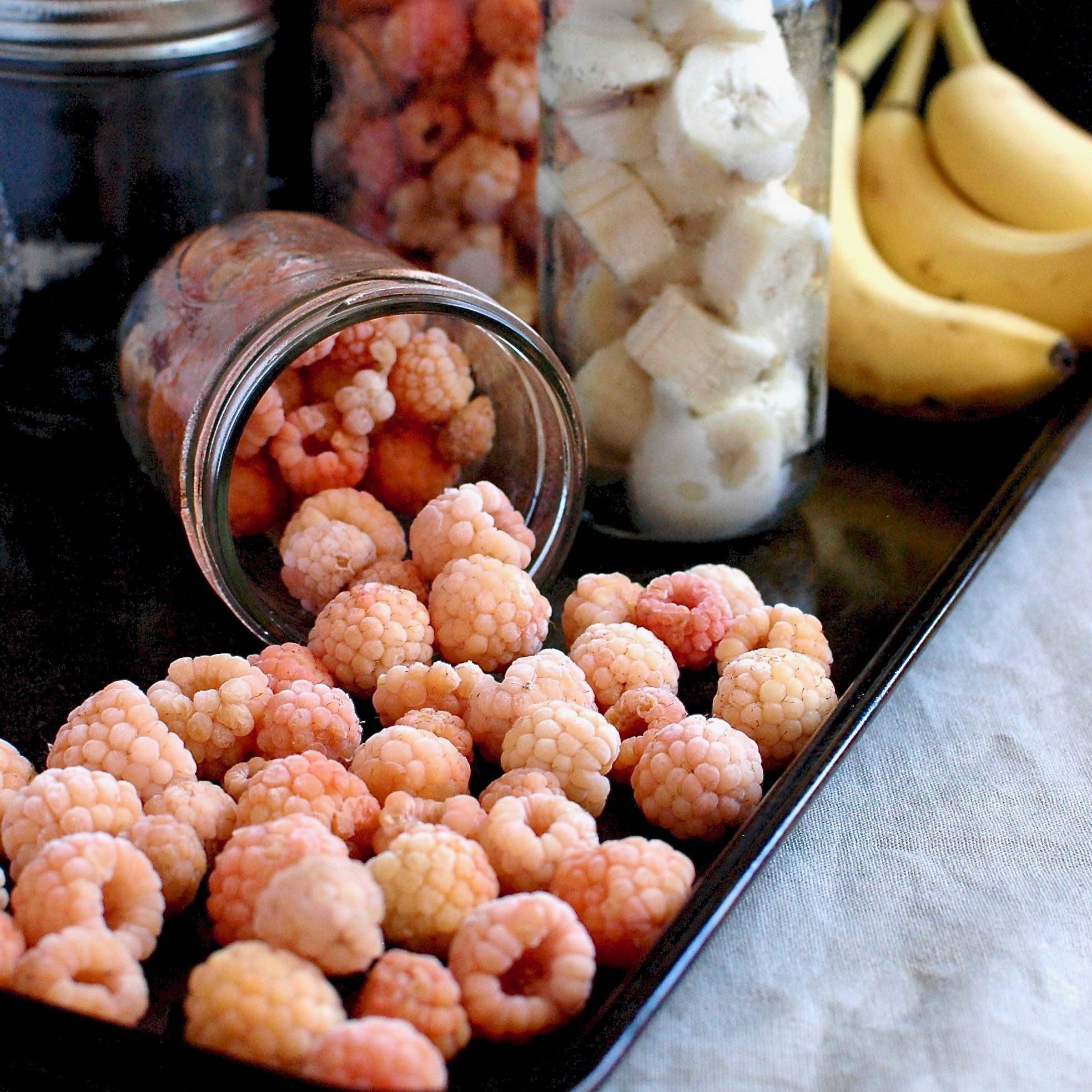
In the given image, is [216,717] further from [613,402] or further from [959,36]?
[959,36]

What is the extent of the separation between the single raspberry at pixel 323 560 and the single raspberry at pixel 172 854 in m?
0.18

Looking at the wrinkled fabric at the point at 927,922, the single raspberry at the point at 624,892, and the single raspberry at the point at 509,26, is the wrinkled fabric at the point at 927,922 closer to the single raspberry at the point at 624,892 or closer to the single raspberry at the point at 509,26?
the single raspberry at the point at 624,892

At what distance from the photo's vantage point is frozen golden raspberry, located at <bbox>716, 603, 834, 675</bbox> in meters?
0.57

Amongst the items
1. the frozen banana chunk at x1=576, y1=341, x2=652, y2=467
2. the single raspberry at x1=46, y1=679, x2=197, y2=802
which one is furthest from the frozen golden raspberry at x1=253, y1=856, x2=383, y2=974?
the frozen banana chunk at x1=576, y1=341, x2=652, y2=467

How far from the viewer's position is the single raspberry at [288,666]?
54cm

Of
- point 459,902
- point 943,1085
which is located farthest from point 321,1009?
point 943,1085

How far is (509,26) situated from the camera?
0.74 m

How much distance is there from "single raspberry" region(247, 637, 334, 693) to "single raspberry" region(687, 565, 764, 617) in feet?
0.62

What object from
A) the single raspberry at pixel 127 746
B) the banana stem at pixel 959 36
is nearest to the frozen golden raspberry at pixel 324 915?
the single raspberry at pixel 127 746

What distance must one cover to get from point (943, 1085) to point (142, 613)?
1.45 feet

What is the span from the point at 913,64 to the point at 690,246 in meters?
0.55

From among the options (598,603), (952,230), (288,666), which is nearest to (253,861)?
(288,666)

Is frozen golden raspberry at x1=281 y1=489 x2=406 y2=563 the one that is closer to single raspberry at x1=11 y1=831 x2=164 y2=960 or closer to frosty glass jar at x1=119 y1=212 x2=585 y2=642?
frosty glass jar at x1=119 y1=212 x2=585 y2=642

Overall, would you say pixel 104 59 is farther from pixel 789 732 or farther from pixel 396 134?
pixel 789 732
